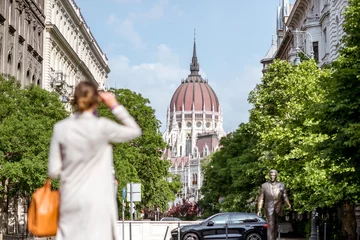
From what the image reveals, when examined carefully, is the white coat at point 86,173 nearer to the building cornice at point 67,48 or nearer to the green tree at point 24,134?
the green tree at point 24,134

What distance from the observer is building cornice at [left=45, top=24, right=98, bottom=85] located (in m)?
58.0

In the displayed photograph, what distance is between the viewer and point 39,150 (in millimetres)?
35500

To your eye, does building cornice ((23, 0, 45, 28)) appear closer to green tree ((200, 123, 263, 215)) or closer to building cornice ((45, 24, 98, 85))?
building cornice ((45, 24, 98, 85))

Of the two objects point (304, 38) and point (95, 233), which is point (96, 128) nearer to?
point (95, 233)

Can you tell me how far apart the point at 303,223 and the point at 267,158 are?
291 inches

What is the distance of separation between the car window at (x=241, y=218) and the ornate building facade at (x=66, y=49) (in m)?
20.4

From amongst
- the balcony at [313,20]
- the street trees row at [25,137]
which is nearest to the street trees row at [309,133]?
the street trees row at [25,137]

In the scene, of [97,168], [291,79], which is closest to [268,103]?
[291,79]

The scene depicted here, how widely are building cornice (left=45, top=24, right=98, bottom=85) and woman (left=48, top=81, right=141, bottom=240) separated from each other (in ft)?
169

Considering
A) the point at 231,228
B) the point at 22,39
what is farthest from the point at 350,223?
the point at 22,39

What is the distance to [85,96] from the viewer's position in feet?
22.7

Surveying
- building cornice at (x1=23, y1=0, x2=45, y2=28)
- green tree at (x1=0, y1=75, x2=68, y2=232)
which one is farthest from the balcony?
green tree at (x1=0, y1=75, x2=68, y2=232)

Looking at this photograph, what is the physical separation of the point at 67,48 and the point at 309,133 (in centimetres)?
3368

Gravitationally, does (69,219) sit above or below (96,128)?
below
